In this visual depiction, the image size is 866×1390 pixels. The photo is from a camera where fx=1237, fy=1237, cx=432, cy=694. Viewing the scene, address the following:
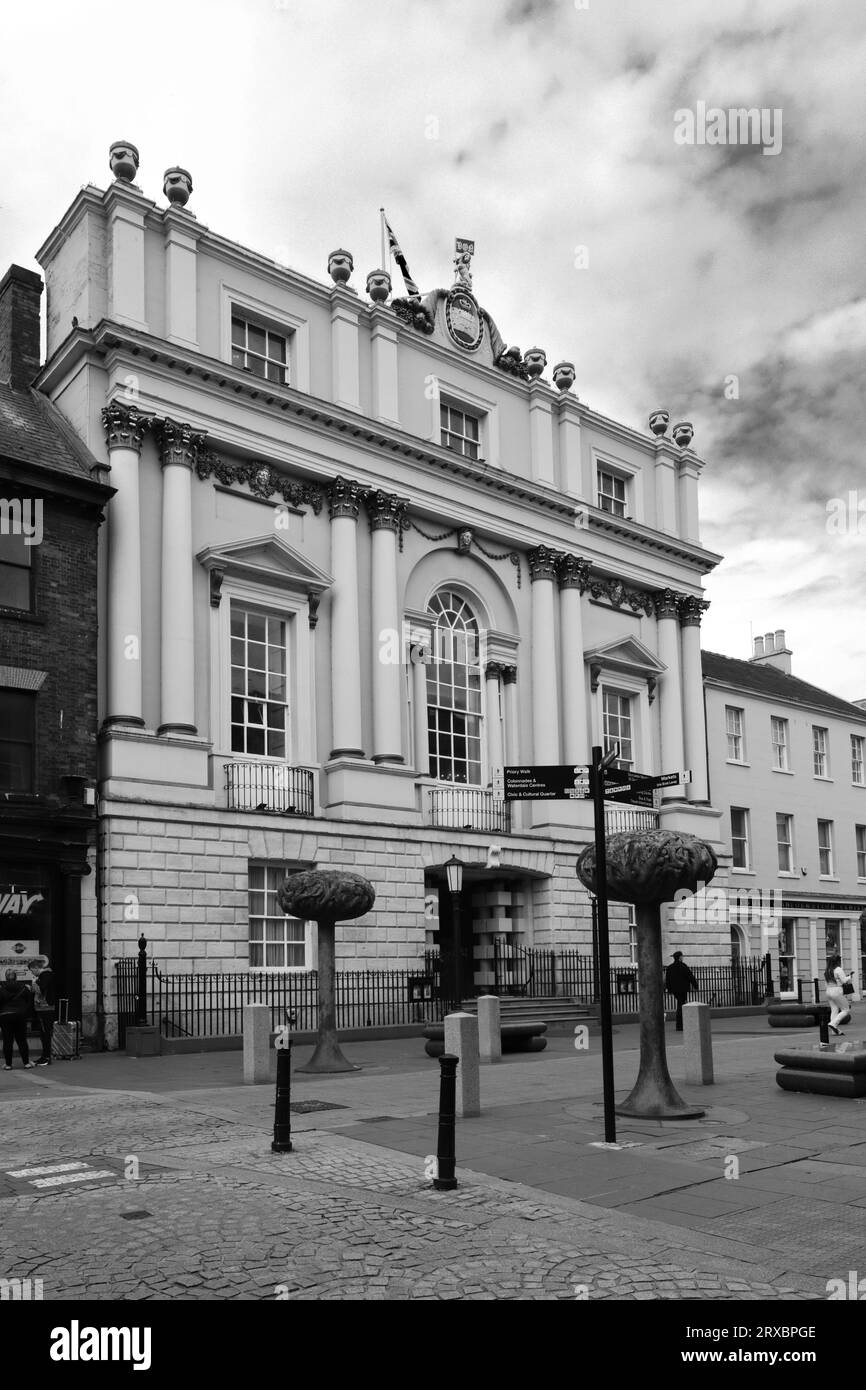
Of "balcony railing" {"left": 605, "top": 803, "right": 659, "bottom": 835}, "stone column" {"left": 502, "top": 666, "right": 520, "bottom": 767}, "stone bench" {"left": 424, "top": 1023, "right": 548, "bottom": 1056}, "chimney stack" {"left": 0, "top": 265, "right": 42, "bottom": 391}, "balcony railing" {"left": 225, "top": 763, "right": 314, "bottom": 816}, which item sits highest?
"chimney stack" {"left": 0, "top": 265, "right": 42, "bottom": 391}

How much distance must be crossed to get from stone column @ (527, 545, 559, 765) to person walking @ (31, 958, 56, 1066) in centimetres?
1413

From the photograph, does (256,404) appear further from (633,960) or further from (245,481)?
(633,960)

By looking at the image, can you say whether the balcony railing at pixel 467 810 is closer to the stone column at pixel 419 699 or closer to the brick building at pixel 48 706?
the stone column at pixel 419 699

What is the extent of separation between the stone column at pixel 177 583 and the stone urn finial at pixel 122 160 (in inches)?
208

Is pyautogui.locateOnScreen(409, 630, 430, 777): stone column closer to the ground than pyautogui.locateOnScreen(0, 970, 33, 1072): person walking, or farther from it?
farther from it

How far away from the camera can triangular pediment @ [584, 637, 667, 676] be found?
33.8 m

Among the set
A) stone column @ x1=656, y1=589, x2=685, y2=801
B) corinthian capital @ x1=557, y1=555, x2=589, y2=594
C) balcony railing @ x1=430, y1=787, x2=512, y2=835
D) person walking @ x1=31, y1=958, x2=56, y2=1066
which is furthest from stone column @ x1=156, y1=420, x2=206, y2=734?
stone column @ x1=656, y1=589, x2=685, y2=801

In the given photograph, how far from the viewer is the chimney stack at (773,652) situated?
49438mm

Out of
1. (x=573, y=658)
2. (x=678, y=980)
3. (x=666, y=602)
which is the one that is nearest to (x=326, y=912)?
(x=678, y=980)

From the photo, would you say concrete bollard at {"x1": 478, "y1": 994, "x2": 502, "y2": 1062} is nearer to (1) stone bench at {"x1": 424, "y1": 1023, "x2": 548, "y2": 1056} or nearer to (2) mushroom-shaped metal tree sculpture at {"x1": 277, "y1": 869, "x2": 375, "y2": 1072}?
(1) stone bench at {"x1": 424, "y1": 1023, "x2": 548, "y2": 1056}

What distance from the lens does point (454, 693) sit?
30297 millimetres

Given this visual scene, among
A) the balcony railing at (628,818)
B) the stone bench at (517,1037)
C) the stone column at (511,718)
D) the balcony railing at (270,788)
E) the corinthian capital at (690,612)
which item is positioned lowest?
the stone bench at (517,1037)

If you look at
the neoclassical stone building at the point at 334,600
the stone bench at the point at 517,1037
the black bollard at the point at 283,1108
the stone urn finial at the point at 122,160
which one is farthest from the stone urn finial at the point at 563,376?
the black bollard at the point at 283,1108

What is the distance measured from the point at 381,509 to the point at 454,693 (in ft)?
16.2
